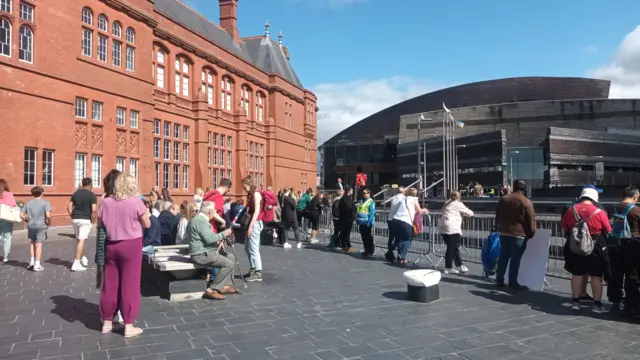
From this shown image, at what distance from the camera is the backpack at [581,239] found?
6.36 meters

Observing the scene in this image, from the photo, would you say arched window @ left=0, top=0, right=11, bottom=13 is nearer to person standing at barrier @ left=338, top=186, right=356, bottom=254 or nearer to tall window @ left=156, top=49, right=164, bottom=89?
tall window @ left=156, top=49, right=164, bottom=89

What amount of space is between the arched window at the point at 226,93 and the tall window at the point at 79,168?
1391 cm

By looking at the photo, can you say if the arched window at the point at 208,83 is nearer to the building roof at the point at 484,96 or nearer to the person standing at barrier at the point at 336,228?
the person standing at barrier at the point at 336,228

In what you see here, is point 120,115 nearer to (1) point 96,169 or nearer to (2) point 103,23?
(1) point 96,169

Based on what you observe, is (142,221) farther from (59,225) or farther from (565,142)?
(565,142)

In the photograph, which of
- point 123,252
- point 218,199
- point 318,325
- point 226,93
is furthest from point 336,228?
point 226,93

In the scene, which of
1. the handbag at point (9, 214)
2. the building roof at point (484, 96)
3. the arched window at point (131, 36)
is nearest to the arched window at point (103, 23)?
the arched window at point (131, 36)

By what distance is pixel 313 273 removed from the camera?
9719 mm

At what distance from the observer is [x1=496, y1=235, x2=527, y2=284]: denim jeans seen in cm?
802

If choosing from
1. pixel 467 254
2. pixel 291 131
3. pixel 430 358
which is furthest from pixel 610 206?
pixel 291 131

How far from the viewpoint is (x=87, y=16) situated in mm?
21391

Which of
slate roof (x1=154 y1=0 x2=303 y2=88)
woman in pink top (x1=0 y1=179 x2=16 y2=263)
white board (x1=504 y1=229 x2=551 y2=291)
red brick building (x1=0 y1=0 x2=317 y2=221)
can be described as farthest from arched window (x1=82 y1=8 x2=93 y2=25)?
white board (x1=504 y1=229 x2=551 y2=291)

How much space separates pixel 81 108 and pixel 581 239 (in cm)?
2090

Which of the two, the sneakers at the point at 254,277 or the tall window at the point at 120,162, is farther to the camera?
the tall window at the point at 120,162
